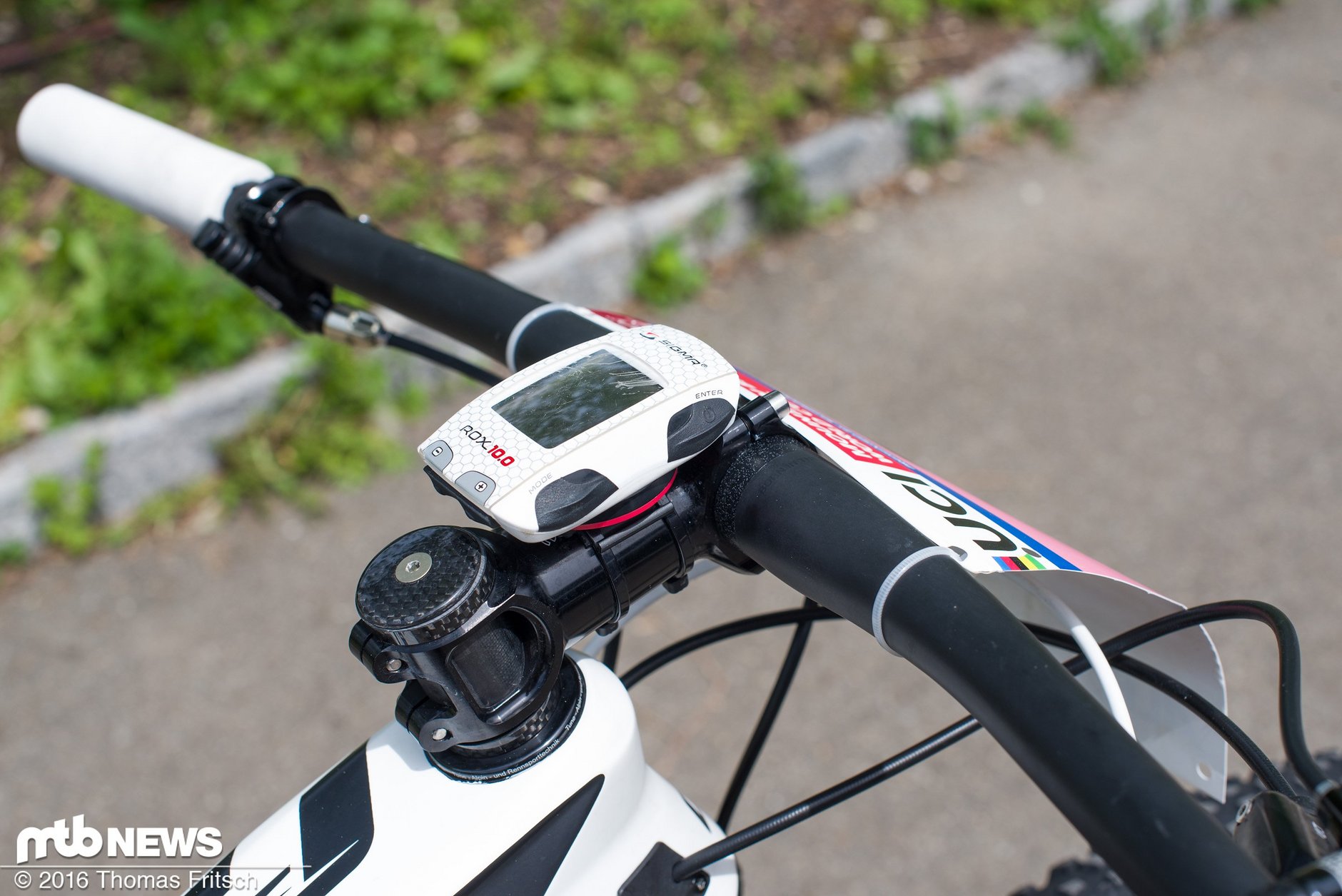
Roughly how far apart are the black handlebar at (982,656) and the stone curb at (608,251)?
2.40m

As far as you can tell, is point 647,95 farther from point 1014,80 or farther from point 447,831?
point 447,831

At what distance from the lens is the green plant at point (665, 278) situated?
3.63m

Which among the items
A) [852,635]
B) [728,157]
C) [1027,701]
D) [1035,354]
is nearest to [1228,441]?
[1035,354]

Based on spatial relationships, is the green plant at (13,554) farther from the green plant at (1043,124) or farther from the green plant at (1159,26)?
the green plant at (1159,26)

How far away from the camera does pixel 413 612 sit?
0.73 m

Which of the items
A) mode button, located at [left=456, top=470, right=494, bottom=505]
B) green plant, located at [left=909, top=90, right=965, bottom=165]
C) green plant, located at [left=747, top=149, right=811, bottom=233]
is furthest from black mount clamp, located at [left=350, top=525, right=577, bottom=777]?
green plant, located at [left=909, top=90, right=965, bottom=165]

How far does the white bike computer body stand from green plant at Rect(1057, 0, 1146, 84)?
4.28 meters

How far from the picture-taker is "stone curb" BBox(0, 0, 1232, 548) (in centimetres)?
295

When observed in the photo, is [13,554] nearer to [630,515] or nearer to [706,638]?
[706,638]

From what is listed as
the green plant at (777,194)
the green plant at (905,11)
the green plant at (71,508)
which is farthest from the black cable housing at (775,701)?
the green plant at (905,11)

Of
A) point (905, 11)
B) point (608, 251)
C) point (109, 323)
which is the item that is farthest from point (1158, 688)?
point (905, 11)

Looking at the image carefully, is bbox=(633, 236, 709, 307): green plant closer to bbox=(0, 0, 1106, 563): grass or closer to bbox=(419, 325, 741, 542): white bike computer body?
bbox=(0, 0, 1106, 563): grass

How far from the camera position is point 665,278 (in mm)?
3635

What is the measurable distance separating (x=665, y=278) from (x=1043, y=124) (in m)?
1.87
